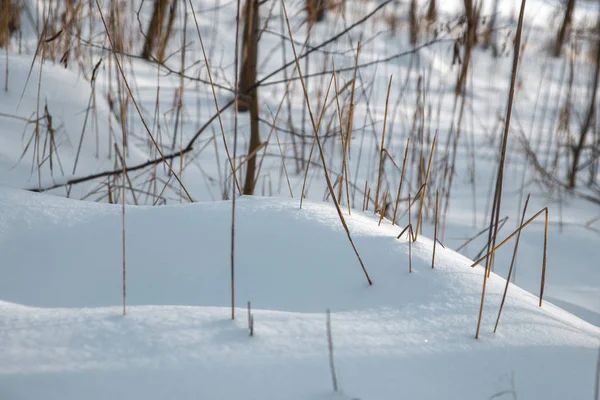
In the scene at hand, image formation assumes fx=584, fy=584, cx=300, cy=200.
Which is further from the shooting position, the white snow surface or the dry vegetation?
the dry vegetation

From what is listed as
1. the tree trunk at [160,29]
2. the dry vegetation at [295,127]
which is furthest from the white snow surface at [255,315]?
the tree trunk at [160,29]

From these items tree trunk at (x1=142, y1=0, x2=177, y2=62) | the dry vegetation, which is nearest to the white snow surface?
the dry vegetation

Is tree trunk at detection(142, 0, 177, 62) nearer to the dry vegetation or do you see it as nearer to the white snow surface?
the dry vegetation

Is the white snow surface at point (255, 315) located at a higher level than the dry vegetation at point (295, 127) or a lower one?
lower

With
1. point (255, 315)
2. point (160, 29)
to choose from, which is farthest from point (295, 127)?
point (255, 315)

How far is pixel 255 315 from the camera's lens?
75 cm

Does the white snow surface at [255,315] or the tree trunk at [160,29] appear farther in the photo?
the tree trunk at [160,29]

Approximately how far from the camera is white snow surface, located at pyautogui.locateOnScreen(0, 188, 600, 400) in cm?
62

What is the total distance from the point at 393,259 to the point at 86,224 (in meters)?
0.49

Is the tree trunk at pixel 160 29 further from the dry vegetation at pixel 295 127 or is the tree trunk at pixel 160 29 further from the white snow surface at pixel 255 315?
the white snow surface at pixel 255 315

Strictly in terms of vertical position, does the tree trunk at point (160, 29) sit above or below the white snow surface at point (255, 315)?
above

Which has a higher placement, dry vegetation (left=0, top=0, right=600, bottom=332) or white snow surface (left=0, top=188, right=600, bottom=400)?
dry vegetation (left=0, top=0, right=600, bottom=332)

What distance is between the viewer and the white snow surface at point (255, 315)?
62 centimetres

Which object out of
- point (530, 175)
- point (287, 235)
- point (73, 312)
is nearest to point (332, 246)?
point (287, 235)
